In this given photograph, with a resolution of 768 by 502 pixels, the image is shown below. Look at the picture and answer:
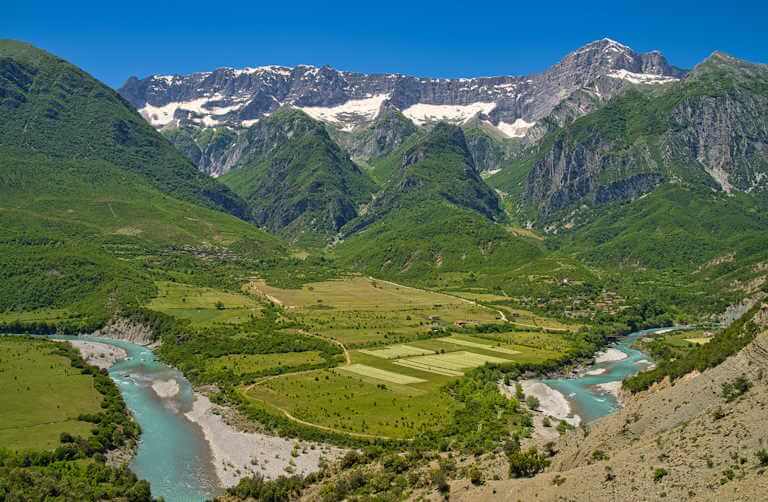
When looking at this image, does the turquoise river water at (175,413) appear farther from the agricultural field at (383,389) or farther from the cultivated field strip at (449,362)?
the cultivated field strip at (449,362)

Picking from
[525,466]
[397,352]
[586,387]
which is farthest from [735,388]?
[397,352]

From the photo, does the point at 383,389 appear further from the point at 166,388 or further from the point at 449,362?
the point at 166,388

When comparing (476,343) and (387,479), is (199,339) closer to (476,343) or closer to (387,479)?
(476,343)

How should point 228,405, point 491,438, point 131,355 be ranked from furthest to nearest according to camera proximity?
point 131,355 → point 228,405 → point 491,438

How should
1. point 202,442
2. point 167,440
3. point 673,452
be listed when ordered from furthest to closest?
1. point 167,440
2. point 202,442
3. point 673,452

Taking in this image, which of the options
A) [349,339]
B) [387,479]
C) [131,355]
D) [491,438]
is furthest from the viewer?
[349,339]

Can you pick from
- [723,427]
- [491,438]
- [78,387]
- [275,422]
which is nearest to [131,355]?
[78,387]
